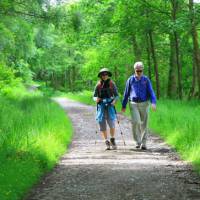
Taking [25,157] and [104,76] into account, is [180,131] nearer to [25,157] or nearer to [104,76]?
[104,76]

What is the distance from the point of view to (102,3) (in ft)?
101

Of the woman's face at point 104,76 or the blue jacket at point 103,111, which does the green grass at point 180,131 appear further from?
the woman's face at point 104,76

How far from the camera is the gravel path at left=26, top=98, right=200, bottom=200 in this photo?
6.79m

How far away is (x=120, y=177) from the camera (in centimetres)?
783

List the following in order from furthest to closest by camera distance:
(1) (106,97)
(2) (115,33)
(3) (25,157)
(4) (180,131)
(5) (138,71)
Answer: (2) (115,33) < (4) (180,131) < (1) (106,97) < (5) (138,71) < (3) (25,157)

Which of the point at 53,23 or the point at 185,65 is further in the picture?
the point at 185,65

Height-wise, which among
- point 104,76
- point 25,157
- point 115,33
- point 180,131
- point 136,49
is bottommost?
point 180,131

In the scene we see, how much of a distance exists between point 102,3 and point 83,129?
15.4 metres

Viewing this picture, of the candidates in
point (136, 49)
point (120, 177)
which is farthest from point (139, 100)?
point (136, 49)

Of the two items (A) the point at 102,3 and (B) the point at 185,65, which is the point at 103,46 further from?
(B) the point at 185,65

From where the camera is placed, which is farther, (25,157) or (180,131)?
(180,131)

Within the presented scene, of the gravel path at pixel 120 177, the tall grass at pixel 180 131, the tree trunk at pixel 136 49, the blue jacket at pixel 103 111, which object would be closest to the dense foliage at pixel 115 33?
the tree trunk at pixel 136 49

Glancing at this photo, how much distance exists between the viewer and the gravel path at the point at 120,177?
6793 millimetres

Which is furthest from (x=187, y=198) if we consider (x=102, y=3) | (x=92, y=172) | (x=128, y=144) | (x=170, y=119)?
(x=102, y=3)
